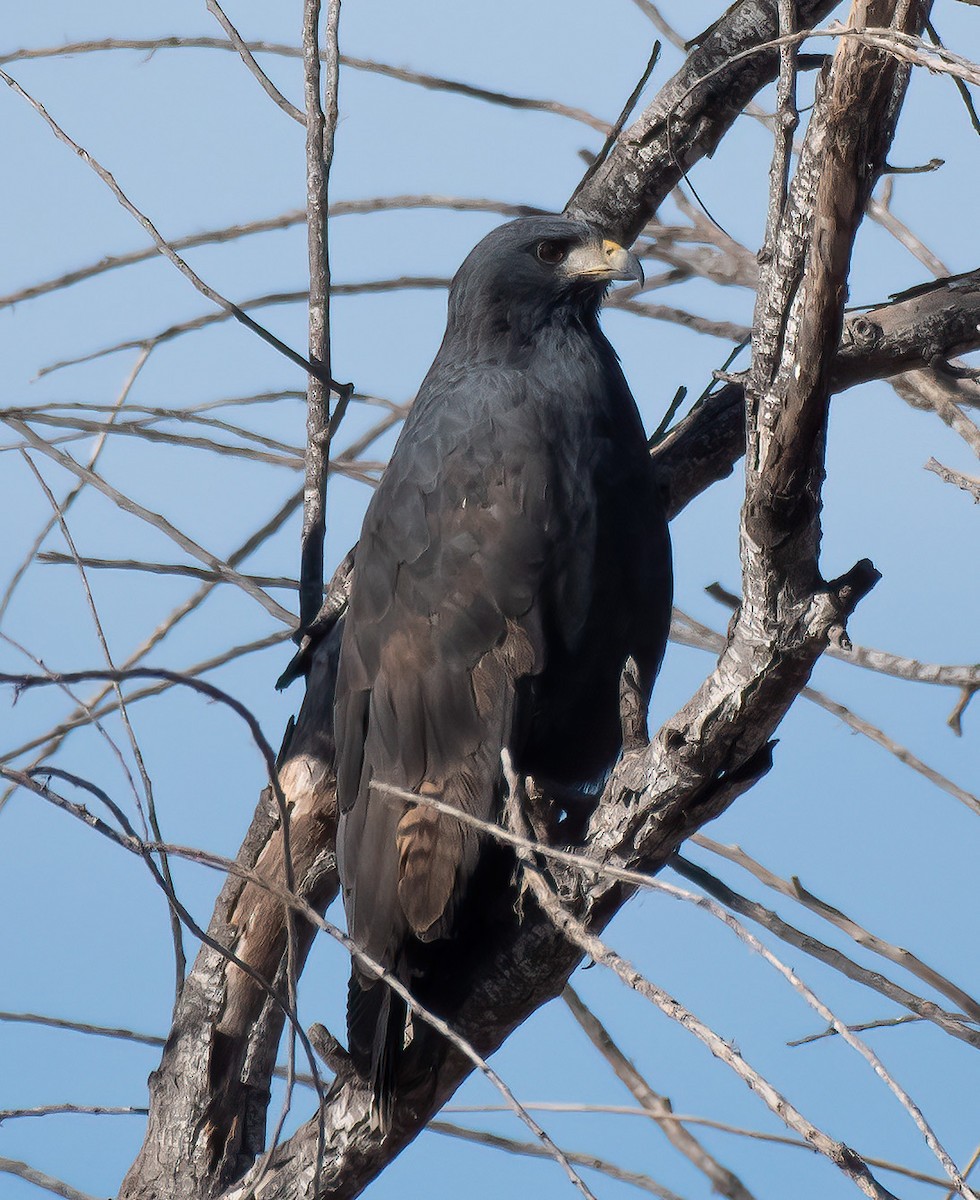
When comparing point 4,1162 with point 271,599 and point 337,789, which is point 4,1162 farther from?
point 271,599

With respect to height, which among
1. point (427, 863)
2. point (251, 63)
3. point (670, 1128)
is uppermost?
point (251, 63)

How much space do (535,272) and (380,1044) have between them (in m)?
1.93

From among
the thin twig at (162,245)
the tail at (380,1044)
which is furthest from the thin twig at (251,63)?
the tail at (380,1044)

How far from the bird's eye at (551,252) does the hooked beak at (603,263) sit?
3cm

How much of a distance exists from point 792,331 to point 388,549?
113 centimetres

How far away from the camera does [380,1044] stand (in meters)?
2.57

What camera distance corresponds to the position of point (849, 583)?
2.17 m

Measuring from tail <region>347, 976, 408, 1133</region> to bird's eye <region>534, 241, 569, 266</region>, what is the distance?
1859mm

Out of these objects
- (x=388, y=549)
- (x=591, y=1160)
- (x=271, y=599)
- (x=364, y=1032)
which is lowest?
(x=591, y=1160)

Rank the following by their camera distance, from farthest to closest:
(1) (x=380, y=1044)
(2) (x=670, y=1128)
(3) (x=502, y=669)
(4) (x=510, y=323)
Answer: (4) (x=510, y=323)
(2) (x=670, y=1128)
(3) (x=502, y=669)
(1) (x=380, y=1044)

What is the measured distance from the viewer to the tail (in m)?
2.57

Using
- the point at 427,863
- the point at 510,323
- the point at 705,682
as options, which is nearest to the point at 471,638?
the point at 427,863

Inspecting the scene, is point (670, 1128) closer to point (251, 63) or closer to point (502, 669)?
point (502, 669)

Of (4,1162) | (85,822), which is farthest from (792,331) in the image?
(4,1162)
